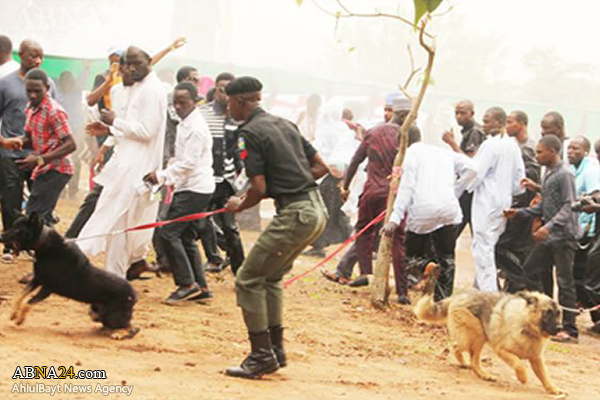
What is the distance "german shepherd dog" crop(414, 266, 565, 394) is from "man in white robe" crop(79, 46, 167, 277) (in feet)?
9.18

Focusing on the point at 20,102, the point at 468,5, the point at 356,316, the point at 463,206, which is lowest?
the point at 356,316

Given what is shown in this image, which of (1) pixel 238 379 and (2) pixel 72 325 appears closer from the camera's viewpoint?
(1) pixel 238 379

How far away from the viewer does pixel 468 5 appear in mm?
40500

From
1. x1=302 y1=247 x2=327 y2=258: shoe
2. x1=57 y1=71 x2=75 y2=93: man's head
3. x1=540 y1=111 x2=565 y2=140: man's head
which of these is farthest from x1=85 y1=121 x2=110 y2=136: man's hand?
x1=57 y1=71 x2=75 y2=93: man's head

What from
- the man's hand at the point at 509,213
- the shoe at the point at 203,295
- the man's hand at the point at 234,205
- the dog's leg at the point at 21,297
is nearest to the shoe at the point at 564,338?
the man's hand at the point at 509,213

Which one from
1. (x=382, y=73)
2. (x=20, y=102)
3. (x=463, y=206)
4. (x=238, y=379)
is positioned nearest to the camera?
(x=238, y=379)

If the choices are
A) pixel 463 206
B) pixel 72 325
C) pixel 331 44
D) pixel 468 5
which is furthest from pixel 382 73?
pixel 72 325

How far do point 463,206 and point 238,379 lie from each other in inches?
215

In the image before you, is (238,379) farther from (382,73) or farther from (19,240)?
(382,73)

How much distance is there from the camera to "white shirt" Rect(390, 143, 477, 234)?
9.36m

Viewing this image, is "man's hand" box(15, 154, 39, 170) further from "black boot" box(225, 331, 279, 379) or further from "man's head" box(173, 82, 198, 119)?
"black boot" box(225, 331, 279, 379)

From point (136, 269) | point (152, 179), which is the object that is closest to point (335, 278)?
point (136, 269)

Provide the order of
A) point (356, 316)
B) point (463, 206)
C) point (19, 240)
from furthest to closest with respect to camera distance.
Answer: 1. point (463, 206)
2. point (356, 316)
3. point (19, 240)

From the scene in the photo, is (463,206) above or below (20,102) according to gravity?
below
